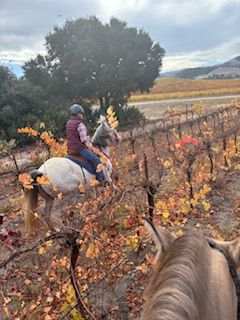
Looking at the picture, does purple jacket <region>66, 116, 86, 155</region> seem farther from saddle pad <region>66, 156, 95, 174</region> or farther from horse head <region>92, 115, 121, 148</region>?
horse head <region>92, 115, 121, 148</region>

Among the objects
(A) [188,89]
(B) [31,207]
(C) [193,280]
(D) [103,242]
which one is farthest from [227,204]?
(A) [188,89]

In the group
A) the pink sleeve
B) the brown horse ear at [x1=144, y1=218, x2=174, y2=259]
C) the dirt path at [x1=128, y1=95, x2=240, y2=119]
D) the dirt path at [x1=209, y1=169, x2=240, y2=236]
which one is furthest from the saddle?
the dirt path at [x1=128, y1=95, x2=240, y2=119]

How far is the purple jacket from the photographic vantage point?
721cm

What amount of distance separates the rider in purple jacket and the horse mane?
5.33 meters

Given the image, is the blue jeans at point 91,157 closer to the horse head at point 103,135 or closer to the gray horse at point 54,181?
the gray horse at point 54,181

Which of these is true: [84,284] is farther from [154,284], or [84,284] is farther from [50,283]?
[154,284]

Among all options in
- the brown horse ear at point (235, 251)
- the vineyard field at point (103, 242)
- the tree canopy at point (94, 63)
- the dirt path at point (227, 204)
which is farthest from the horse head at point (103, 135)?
the tree canopy at point (94, 63)

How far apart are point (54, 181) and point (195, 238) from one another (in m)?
5.37

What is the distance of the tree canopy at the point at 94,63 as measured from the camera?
27.9 m

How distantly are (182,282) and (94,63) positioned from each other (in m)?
27.4

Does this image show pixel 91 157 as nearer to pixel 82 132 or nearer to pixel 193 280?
pixel 82 132

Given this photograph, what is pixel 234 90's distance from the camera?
2203 inches

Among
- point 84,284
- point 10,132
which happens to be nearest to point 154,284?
point 84,284

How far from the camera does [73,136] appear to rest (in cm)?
732
